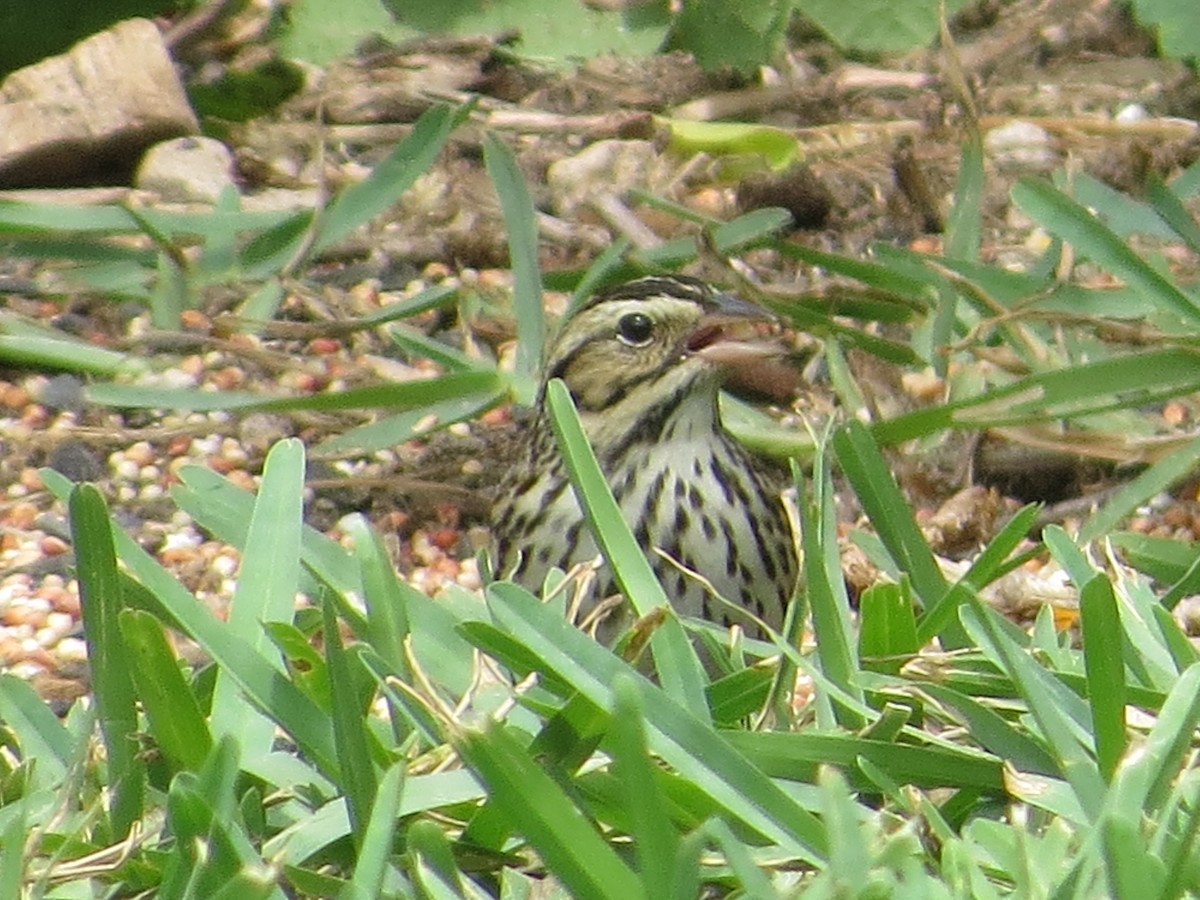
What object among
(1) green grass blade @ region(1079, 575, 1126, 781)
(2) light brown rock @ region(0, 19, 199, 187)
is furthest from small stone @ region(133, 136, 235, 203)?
(1) green grass blade @ region(1079, 575, 1126, 781)

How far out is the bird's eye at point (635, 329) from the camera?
12.4 feet

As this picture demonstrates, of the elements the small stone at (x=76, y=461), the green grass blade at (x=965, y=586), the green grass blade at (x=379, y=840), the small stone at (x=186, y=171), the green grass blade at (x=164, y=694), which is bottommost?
the small stone at (x=76, y=461)

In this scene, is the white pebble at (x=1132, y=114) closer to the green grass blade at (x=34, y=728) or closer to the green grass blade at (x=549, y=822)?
the green grass blade at (x=34, y=728)

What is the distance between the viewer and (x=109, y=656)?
2.23 metres

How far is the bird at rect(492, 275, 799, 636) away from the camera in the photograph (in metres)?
3.56

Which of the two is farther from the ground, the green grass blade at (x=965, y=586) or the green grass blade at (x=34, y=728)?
the green grass blade at (x=965, y=586)

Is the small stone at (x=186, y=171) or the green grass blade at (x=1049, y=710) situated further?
the small stone at (x=186, y=171)

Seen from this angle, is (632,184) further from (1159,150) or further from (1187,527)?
(1187,527)

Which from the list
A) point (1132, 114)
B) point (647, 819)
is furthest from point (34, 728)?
point (1132, 114)

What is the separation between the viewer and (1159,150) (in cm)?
481

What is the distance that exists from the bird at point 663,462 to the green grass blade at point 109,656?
4.15ft

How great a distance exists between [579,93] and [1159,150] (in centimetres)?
116

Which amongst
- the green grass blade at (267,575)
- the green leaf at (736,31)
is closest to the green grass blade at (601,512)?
the green grass blade at (267,575)

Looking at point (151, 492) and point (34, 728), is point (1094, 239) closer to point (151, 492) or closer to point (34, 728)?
point (151, 492)
